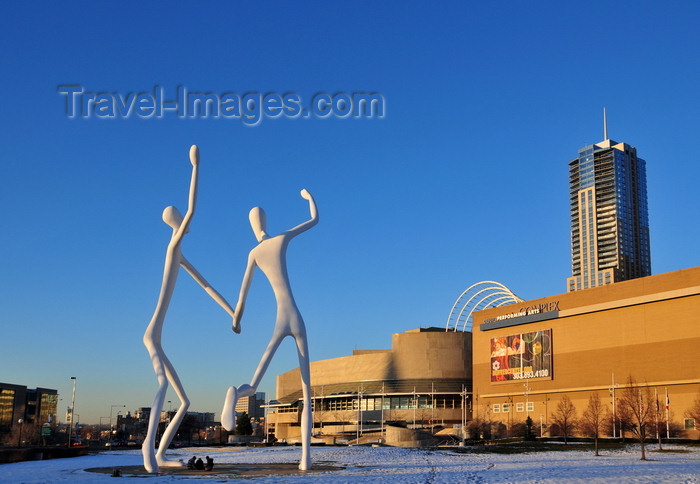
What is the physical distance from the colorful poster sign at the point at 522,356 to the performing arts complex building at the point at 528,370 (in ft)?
0.50

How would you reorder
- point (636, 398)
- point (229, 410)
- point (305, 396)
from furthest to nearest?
point (636, 398)
point (305, 396)
point (229, 410)

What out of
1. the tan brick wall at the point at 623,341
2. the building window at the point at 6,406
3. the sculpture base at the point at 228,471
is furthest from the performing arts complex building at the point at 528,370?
the building window at the point at 6,406

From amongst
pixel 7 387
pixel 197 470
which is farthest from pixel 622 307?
pixel 7 387

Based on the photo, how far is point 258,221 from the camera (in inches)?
1097

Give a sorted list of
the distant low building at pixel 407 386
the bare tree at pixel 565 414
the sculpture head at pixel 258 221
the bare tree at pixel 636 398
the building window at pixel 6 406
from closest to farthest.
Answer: the sculpture head at pixel 258 221 < the bare tree at pixel 636 398 < the bare tree at pixel 565 414 < the distant low building at pixel 407 386 < the building window at pixel 6 406

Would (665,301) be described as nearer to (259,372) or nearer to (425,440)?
(425,440)

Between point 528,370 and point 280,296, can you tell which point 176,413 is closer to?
point 280,296

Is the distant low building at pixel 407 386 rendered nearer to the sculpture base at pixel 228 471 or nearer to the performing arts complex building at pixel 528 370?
the performing arts complex building at pixel 528 370

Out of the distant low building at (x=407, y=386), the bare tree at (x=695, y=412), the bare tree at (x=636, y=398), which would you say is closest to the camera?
the bare tree at (x=695, y=412)

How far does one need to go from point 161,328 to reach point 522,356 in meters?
84.8

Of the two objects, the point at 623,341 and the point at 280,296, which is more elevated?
the point at 623,341

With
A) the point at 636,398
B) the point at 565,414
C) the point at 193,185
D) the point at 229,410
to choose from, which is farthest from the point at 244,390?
the point at 565,414

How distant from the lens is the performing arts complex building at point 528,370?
265 ft

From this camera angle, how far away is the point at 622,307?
88.0 m
